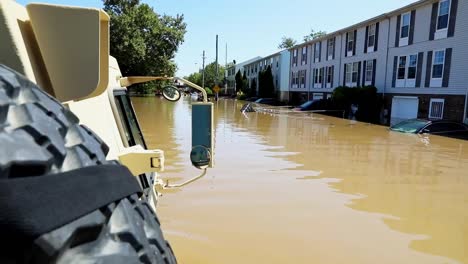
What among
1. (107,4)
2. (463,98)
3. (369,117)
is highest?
(107,4)

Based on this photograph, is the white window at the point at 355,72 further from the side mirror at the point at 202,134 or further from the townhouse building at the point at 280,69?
the side mirror at the point at 202,134

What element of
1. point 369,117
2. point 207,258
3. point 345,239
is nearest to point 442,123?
point 369,117

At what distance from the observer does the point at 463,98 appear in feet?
68.2

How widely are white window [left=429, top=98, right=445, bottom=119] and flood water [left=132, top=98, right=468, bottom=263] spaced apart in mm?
9958

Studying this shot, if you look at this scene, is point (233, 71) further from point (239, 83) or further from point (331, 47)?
point (331, 47)

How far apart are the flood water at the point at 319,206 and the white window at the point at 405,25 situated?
47.7ft

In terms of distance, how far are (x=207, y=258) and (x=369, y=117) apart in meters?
26.5

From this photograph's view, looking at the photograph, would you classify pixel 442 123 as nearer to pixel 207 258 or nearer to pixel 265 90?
pixel 207 258

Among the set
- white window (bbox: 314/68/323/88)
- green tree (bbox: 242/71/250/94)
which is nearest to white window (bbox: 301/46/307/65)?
white window (bbox: 314/68/323/88)

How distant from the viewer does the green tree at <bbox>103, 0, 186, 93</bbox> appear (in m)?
44.7

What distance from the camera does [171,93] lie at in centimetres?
378

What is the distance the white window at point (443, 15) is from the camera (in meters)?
22.2

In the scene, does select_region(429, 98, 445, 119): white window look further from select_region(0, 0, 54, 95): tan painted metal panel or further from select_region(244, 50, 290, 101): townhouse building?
select_region(244, 50, 290, 101): townhouse building

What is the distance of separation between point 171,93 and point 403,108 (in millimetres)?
25527
